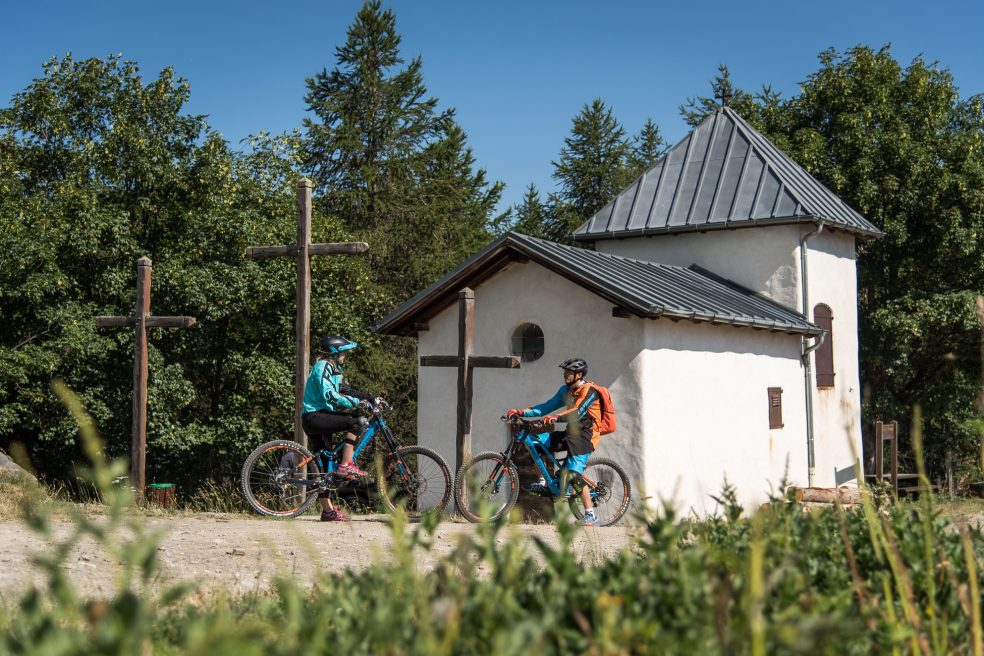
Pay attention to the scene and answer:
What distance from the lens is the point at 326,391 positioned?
9.91 meters

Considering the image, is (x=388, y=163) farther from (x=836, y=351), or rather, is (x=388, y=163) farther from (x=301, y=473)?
(x=301, y=473)

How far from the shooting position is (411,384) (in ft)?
92.1

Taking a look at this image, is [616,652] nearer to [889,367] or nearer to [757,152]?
[757,152]

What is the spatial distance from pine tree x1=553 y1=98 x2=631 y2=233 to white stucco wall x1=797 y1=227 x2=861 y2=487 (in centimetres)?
1381

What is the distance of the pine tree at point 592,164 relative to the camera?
3209 centimetres

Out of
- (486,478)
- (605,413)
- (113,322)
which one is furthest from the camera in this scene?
(113,322)

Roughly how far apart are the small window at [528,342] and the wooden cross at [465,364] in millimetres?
1982

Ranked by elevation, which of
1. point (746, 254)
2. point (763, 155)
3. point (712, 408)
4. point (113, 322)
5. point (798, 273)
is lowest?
point (712, 408)

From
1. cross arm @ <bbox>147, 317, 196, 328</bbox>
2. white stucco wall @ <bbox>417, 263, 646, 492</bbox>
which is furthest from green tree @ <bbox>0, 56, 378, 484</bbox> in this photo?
white stucco wall @ <bbox>417, 263, 646, 492</bbox>

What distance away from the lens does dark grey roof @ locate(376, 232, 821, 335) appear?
487 inches

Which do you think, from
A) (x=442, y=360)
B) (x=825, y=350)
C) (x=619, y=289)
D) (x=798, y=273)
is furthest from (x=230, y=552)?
(x=825, y=350)

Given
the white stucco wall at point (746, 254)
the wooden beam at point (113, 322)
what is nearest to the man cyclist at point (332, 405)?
the wooden beam at point (113, 322)

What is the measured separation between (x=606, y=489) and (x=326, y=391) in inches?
138

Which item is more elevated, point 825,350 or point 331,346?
point 825,350
